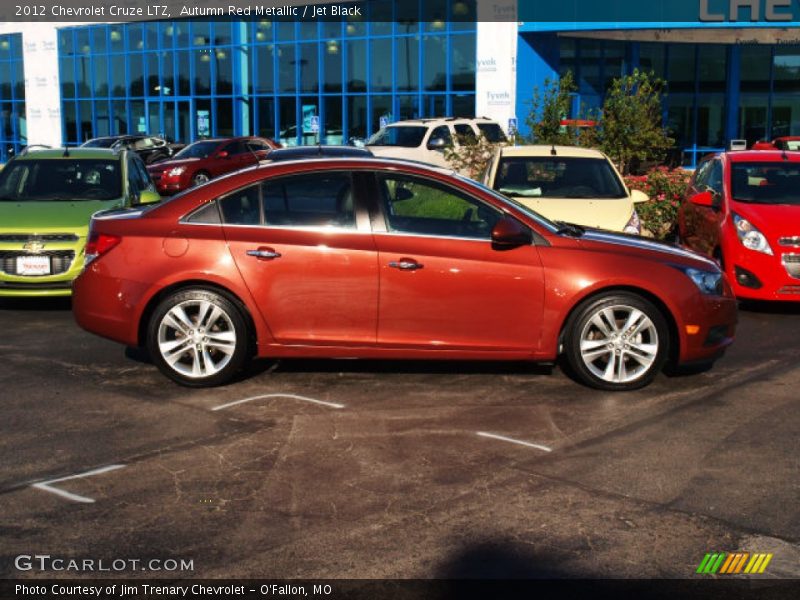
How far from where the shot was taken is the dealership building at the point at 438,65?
29.7 meters

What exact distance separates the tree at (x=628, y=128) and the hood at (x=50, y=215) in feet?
27.2

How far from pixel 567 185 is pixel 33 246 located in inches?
218

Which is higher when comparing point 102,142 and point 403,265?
point 102,142

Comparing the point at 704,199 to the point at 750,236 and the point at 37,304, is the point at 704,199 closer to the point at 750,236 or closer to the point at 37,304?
the point at 750,236

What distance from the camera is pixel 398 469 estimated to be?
5.39 meters

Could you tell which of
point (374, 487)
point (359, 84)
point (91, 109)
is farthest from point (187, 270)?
point (91, 109)

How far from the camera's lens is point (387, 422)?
20.5ft

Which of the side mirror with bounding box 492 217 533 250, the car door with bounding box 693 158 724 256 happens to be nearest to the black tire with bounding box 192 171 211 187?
the car door with bounding box 693 158 724 256

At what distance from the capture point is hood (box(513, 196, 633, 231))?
404 inches

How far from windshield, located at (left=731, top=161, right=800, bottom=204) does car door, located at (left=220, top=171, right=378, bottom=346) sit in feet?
17.3

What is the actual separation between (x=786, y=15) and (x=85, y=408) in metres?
26.1

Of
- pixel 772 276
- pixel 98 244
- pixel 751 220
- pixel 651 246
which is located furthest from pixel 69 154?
pixel 772 276

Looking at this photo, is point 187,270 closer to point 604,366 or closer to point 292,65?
point 604,366

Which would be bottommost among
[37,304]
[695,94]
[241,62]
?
[37,304]
